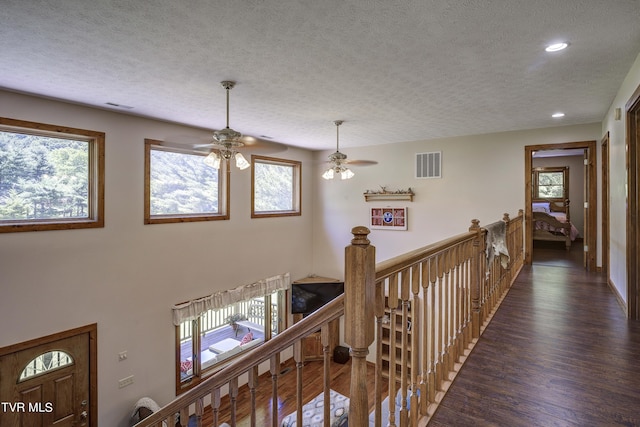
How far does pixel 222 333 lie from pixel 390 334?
557 cm

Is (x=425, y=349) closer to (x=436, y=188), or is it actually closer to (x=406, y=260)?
(x=406, y=260)

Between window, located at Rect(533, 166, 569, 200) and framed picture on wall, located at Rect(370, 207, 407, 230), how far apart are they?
5012 mm

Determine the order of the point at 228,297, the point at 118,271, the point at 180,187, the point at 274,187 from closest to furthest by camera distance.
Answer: the point at 118,271
the point at 180,187
the point at 228,297
the point at 274,187

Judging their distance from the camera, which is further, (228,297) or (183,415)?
(228,297)

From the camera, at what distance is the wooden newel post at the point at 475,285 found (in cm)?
255

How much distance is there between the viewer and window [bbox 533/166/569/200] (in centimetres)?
876

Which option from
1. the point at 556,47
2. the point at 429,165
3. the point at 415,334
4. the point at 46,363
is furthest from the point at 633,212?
the point at 46,363

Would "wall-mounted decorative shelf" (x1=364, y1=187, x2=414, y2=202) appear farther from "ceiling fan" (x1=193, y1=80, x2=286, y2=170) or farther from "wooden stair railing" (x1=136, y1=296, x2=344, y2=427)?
"wooden stair railing" (x1=136, y1=296, x2=344, y2=427)

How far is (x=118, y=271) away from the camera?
174 inches

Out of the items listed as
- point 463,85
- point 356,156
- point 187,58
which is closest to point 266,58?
point 187,58

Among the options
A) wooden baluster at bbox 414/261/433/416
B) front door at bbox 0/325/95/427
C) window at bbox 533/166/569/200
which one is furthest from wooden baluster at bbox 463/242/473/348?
window at bbox 533/166/569/200

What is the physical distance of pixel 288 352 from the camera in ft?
23.3

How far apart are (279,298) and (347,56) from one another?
5.46 metres

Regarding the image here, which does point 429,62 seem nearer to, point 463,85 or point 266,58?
point 463,85
